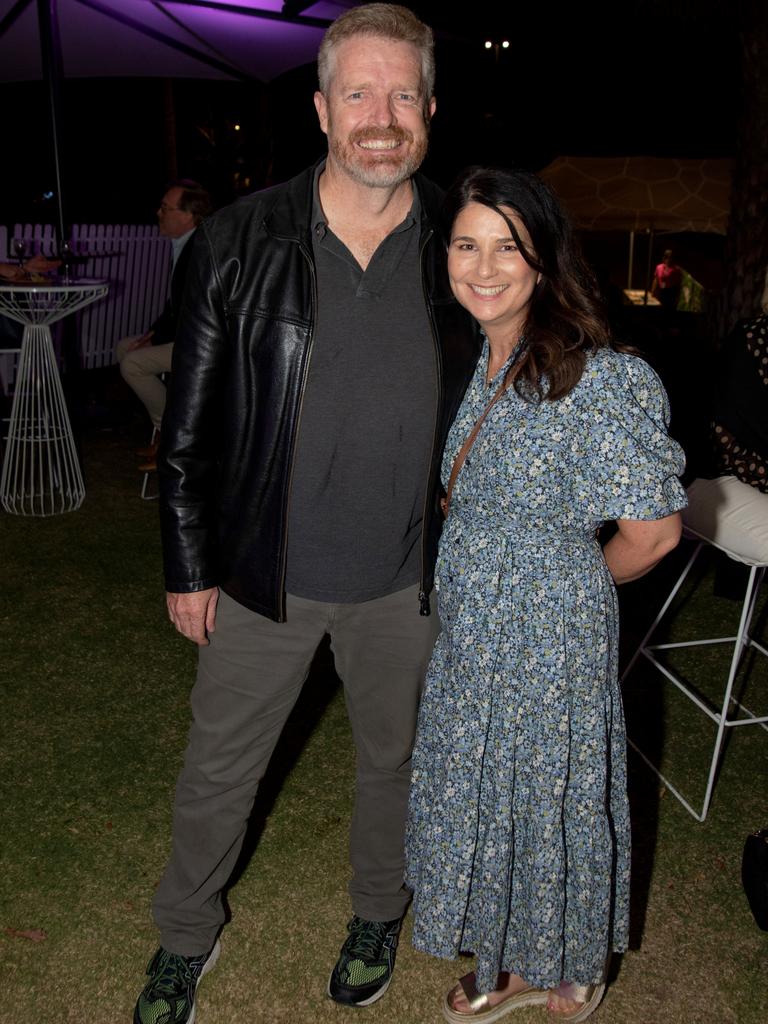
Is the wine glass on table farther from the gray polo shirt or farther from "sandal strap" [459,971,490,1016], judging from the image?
"sandal strap" [459,971,490,1016]

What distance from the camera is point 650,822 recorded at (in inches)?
126

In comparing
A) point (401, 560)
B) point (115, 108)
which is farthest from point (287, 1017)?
point (115, 108)

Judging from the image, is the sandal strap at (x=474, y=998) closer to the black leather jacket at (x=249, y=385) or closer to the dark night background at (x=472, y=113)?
the black leather jacket at (x=249, y=385)

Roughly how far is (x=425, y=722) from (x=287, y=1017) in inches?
34.2

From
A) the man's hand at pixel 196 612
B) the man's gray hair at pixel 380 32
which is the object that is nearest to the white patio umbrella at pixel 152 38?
the man's gray hair at pixel 380 32

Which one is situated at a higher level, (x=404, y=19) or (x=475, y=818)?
(x=404, y=19)

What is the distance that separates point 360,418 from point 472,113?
20.7m

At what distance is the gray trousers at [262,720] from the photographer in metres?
2.28

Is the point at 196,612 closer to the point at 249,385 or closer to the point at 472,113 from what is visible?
the point at 249,385

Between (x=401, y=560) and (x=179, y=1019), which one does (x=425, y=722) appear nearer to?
(x=401, y=560)

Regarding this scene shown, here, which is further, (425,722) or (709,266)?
(709,266)

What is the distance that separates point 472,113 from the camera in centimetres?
2088

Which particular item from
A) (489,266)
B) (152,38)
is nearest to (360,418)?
(489,266)

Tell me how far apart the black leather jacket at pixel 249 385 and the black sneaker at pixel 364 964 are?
95 centimetres
